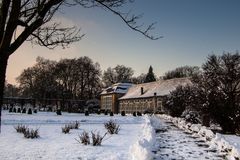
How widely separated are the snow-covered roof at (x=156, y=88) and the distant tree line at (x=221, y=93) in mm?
39492

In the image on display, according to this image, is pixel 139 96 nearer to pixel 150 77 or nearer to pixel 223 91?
pixel 150 77

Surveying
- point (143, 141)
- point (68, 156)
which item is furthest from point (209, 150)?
point (68, 156)

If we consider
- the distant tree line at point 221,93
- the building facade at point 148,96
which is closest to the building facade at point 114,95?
the building facade at point 148,96

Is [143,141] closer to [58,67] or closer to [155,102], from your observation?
[155,102]

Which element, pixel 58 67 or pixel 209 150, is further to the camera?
pixel 58 67

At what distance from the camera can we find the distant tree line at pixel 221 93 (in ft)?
70.5

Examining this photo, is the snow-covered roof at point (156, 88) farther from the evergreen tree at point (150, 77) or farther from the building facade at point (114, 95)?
the evergreen tree at point (150, 77)

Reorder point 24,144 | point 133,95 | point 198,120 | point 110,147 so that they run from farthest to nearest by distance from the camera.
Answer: point 133,95
point 198,120
point 24,144
point 110,147

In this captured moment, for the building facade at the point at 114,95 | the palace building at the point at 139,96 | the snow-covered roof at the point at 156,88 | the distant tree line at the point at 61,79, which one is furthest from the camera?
the building facade at the point at 114,95

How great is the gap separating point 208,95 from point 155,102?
49050 mm

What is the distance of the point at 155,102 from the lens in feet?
234

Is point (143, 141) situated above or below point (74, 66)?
below

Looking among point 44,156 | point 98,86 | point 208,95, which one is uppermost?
point 98,86

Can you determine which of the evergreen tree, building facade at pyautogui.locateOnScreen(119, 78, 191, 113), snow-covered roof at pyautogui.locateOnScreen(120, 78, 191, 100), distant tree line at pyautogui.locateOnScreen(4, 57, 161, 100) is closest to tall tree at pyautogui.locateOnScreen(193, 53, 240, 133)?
snow-covered roof at pyautogui.locateOnScreen(120, 78, 191, 100)
